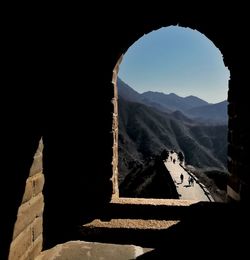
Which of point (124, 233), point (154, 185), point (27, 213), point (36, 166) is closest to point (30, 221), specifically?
point (27, 213)

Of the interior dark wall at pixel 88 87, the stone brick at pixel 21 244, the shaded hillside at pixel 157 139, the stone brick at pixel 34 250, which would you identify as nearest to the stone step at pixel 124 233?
the interior dark wall at pixel 88 87

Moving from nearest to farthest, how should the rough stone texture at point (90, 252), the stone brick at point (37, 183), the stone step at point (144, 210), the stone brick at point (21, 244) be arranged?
1. the stone brick at point (21, 244)
2. the stone brick at point (37, 183)
3. the rough stone texture at point (90, 252)
4. the stone step at point (144, 210)

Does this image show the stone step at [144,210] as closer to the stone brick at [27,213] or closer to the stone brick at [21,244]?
the stone brick at [27,213]

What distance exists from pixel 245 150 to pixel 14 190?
2138mm

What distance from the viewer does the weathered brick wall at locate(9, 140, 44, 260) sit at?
186 centimetres

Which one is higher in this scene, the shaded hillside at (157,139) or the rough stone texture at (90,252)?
the rough stone texture at (90,252)

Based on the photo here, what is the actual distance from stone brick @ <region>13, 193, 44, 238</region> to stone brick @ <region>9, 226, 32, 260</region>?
36mm

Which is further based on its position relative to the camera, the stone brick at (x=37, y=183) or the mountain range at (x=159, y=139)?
the mountain range at (x=159, y=139)

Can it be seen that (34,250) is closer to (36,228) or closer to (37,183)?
(36,228)

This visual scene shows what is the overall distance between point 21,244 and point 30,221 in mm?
178

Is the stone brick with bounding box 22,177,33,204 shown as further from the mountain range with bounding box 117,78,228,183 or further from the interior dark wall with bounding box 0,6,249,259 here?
the mountain range with bounding box 117,78,228,183

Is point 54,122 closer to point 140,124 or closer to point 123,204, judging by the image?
point 123,204

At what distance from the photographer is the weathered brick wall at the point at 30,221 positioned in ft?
6.10

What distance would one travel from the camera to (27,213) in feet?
6.59
